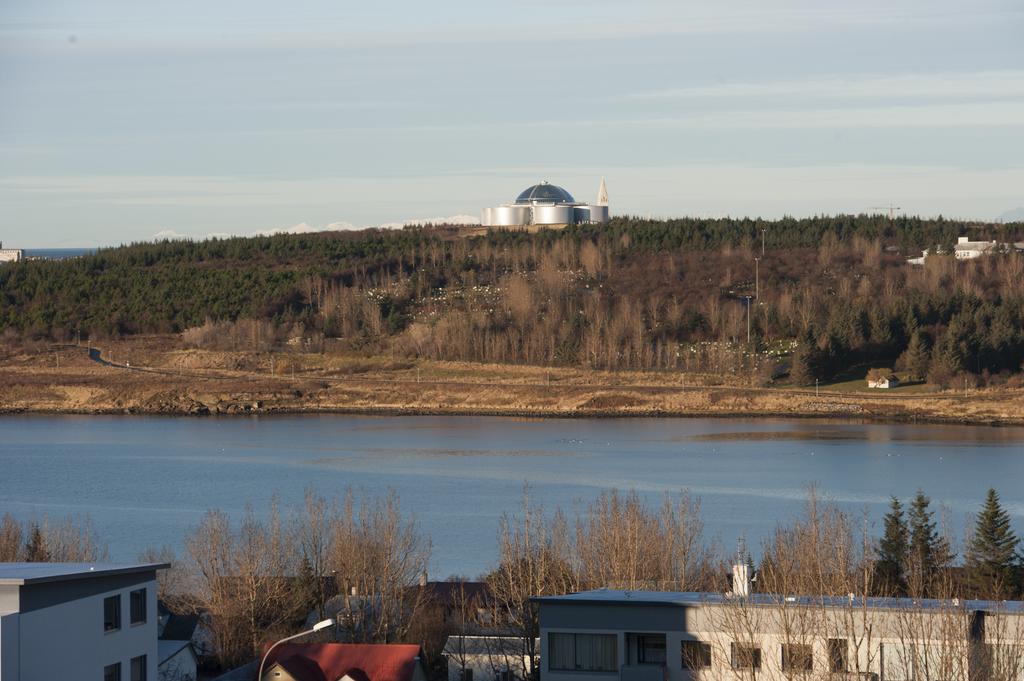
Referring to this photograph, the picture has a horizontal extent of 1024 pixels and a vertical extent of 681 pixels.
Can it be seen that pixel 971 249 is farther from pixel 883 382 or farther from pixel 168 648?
pixel 168 648

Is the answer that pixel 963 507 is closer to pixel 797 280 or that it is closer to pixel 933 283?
pixel 933 283

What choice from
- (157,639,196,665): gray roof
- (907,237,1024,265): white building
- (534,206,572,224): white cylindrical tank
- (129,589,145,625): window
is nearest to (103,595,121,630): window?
(129,589,145,625): window

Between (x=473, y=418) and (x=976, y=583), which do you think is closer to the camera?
(x=976, y=583)

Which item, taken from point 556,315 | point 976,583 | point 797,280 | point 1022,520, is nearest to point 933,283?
point 797,280

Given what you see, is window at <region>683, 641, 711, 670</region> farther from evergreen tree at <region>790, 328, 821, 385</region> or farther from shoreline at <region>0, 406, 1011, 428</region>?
evergreen tree at <region>790, 328, 821, 385</region>

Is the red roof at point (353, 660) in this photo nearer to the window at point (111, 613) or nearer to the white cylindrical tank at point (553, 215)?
the window at point (111, 613)

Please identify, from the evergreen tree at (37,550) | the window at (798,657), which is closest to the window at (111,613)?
the window at (798,657)

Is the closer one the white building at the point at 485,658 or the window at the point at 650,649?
the window at the point at 650,649
